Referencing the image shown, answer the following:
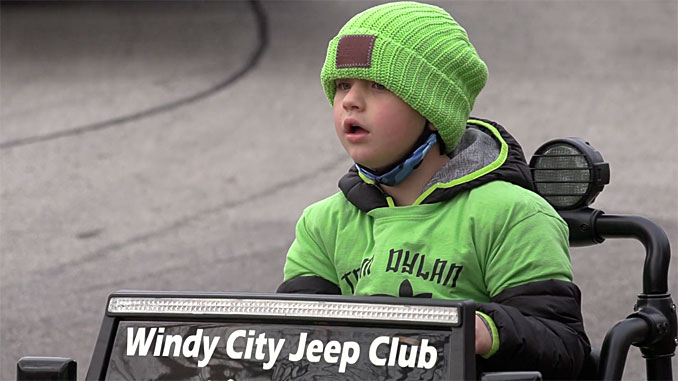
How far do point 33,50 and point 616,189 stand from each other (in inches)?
334

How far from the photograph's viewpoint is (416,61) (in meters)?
2.95

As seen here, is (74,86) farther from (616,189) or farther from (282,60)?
(616,189)

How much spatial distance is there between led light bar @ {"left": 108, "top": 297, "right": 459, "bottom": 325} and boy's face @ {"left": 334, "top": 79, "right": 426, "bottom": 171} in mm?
589

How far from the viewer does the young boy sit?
2795 millimetres

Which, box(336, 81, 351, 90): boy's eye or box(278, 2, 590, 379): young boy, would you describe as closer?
box(278, 2, 590, 379): young boy

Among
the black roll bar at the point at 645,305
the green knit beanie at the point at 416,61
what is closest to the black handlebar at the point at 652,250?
the black roll bar at the point at 645,305

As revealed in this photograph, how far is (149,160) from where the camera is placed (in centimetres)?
1041

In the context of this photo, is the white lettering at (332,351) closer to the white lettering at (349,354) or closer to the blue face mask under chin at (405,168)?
the white lettering at (349,354)

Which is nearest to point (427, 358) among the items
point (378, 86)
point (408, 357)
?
point (408, 357)

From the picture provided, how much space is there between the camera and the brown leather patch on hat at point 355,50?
289 centimetres

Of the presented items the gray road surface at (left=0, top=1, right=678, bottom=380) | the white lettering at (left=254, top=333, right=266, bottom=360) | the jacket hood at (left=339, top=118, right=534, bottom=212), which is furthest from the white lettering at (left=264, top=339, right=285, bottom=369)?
the gray road surface at (left=0, top=1, right=678, bottom=380)

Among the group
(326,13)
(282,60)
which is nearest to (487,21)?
(326,13)

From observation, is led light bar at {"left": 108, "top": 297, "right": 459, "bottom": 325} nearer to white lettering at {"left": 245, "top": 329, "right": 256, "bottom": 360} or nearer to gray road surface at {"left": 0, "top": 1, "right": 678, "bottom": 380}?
white lettering at {"left": 245, "top": 329, "right": 256, "bottom": 360}

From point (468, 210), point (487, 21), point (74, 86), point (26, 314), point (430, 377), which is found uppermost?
point (487, 21)
